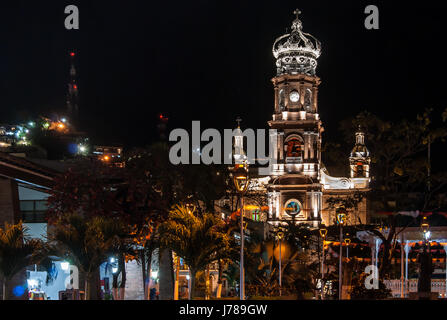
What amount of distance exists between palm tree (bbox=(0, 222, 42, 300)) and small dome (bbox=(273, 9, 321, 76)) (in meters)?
61.9

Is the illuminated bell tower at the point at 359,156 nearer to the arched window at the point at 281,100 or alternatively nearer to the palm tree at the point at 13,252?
the arched window at the point at 281,100

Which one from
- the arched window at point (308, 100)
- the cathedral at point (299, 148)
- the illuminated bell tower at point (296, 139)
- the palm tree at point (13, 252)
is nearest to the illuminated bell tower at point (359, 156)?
the cathedral at point (299, 148)

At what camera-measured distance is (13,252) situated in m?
20.2

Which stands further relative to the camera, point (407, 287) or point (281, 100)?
point (281, 100)

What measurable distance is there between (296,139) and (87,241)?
60727 mm

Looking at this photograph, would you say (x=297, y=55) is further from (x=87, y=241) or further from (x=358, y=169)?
(x=87, y=241)

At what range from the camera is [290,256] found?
31.6 m

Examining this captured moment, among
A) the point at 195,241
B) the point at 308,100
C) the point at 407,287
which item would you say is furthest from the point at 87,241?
the point at 308,100

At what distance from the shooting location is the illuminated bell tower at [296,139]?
7812cm

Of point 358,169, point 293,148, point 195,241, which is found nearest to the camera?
point 195,241

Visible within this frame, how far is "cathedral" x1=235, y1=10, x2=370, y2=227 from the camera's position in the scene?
256 ft

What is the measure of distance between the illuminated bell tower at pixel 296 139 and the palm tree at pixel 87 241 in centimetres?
5726

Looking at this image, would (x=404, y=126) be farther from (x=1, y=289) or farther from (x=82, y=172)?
(x=1, y=289)

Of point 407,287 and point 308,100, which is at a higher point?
point 308,100
